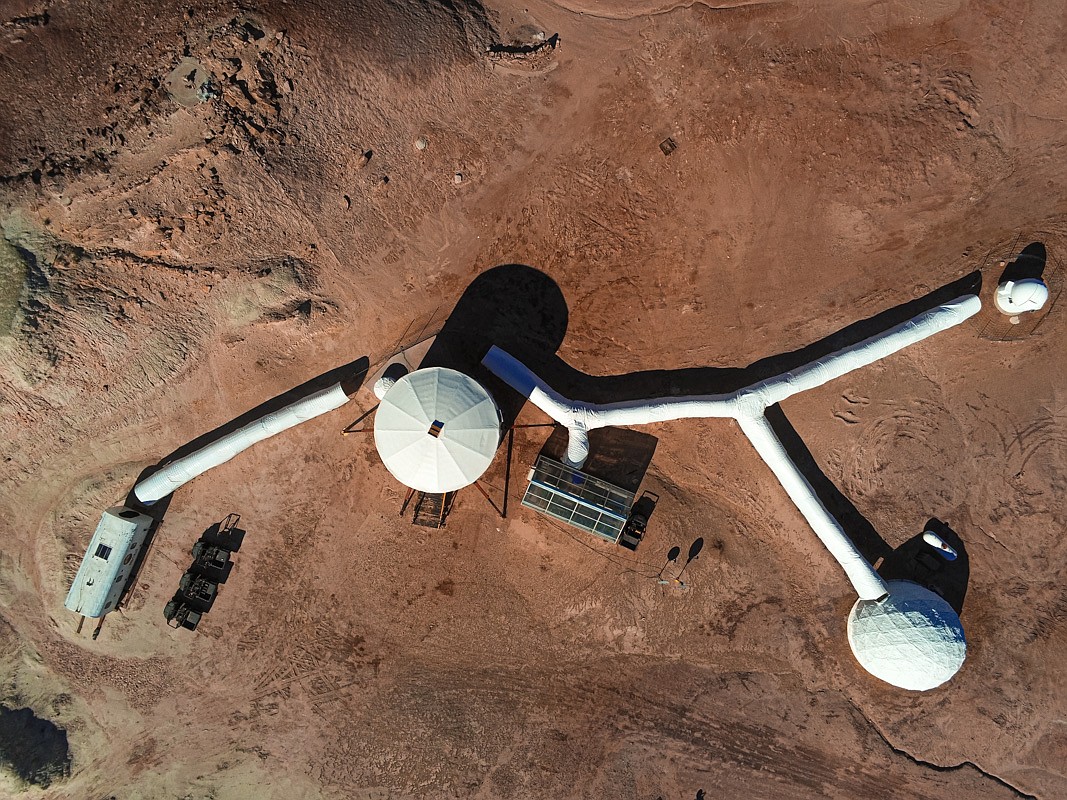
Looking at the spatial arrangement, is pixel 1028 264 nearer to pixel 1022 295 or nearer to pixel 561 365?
pixel 1022 295

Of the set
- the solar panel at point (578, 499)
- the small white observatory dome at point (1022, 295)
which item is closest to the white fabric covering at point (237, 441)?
the solar panel at point (578, 499)

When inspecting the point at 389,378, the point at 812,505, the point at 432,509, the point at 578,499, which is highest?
the point at 812,505

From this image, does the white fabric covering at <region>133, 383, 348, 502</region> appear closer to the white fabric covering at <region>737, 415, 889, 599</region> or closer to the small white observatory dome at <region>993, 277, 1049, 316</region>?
the white fabric covering at <region>737, 415, 889, 599</region>

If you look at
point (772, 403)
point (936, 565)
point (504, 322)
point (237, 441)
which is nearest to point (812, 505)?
point (772, 403)

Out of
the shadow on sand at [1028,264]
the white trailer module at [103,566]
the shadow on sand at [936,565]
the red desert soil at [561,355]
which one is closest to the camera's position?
the red desert soil at [561,355]

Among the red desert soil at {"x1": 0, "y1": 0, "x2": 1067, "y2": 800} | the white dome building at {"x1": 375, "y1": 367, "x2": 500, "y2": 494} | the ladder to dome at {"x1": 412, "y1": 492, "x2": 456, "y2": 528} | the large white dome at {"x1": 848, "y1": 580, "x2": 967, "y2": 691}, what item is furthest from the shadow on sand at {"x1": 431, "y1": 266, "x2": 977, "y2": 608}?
the ladder to dome at {"x1": 412, "y1": 492, "x2": 456, "y2": 528}

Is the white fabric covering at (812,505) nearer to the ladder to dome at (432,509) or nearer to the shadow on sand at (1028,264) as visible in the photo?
the shadow on sand at (1028,264)

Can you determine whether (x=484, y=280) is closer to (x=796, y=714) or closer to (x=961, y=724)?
(x=796, y=714)

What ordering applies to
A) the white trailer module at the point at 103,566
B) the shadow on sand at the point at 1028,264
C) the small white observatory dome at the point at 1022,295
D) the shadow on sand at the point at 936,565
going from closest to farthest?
the small white observatory dome at the point at 1022,295 → the white trailer module at the point at 103,566 → the shadow on sand at the point at 1028,264 → the shadow on sand at the point at 936,565
